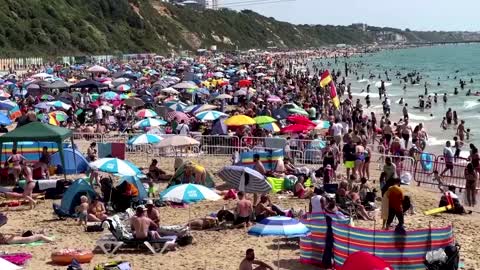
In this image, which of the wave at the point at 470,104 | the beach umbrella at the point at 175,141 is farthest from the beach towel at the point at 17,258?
the wave at the point at 470,104

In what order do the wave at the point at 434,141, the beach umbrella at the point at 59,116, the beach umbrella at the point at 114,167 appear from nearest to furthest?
the beach umbrella at the point at 114,167
the beach umbrella at the point at 59,116
the wave at the point at 434,141

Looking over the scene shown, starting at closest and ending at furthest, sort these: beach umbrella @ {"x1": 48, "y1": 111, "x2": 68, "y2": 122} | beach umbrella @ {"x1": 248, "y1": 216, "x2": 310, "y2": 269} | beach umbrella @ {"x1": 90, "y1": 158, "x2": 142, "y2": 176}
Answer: beach umbrella @ {"x1": 248, "y1": 216, "x2": 310, "y2": 269}
beach umbrella @ {"x1": 90, "y1": 158, "x2": 142, "y2": 176}
beach umbrella @ {"x1": 48, "y1": 111, "x2": 68, "y2": 122}

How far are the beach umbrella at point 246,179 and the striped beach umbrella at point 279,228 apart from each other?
10.4ft

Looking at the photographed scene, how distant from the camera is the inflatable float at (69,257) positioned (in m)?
9.73

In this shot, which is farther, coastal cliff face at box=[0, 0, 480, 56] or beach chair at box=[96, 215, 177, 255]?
coastal cliff face at box=[0, 0, 480, 56]

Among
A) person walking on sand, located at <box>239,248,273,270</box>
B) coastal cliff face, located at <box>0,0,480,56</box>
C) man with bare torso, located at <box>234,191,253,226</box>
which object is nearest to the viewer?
person walking on sand, located at <box>239,248,273,270</box>

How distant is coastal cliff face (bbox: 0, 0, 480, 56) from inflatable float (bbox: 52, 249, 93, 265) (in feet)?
177

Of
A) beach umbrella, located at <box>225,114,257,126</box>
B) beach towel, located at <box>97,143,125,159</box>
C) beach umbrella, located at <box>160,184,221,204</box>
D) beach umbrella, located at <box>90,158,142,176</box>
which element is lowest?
beach towel, located at <box>97,143,125,159</box>

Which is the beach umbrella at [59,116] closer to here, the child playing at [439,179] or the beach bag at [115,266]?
the child playing at [439,179]

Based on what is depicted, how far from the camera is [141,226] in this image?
10359mm

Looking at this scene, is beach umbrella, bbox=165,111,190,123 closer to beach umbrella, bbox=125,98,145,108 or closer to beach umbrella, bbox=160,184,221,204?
beach umbrella, bbox=125,98,145,108

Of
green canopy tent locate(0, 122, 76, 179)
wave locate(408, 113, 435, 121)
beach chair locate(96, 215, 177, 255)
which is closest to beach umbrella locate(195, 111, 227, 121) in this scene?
green canopy tent locate(0, 122, 76, 179)

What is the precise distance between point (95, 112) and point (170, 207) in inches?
468

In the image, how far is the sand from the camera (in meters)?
9.88
